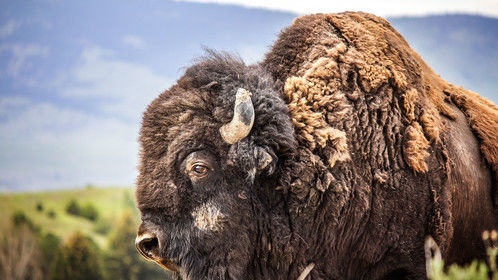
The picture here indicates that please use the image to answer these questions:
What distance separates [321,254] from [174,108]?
189 centimetres

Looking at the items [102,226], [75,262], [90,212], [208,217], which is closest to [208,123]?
[208,217]

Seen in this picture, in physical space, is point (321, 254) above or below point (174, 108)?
below

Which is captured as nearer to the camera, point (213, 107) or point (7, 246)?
point (213, 107)

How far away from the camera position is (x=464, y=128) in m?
4.75

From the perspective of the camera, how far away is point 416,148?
4.09 m

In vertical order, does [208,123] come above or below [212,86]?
below

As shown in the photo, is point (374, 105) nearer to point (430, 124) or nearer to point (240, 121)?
point (430, 124)

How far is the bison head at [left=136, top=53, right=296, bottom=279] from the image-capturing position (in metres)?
4.04

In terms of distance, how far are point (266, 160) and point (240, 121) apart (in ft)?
1.34

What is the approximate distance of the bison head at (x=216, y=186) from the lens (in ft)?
13.2

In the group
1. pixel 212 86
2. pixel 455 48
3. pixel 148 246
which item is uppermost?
pixel 212 86

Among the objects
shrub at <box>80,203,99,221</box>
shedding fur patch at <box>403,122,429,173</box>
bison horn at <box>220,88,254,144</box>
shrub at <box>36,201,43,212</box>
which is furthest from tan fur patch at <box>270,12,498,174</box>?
shrub at <box>36,201,43,212</box>

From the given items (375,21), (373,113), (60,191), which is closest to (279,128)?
(373,113)

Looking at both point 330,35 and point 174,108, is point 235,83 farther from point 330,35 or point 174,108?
point 330,35
